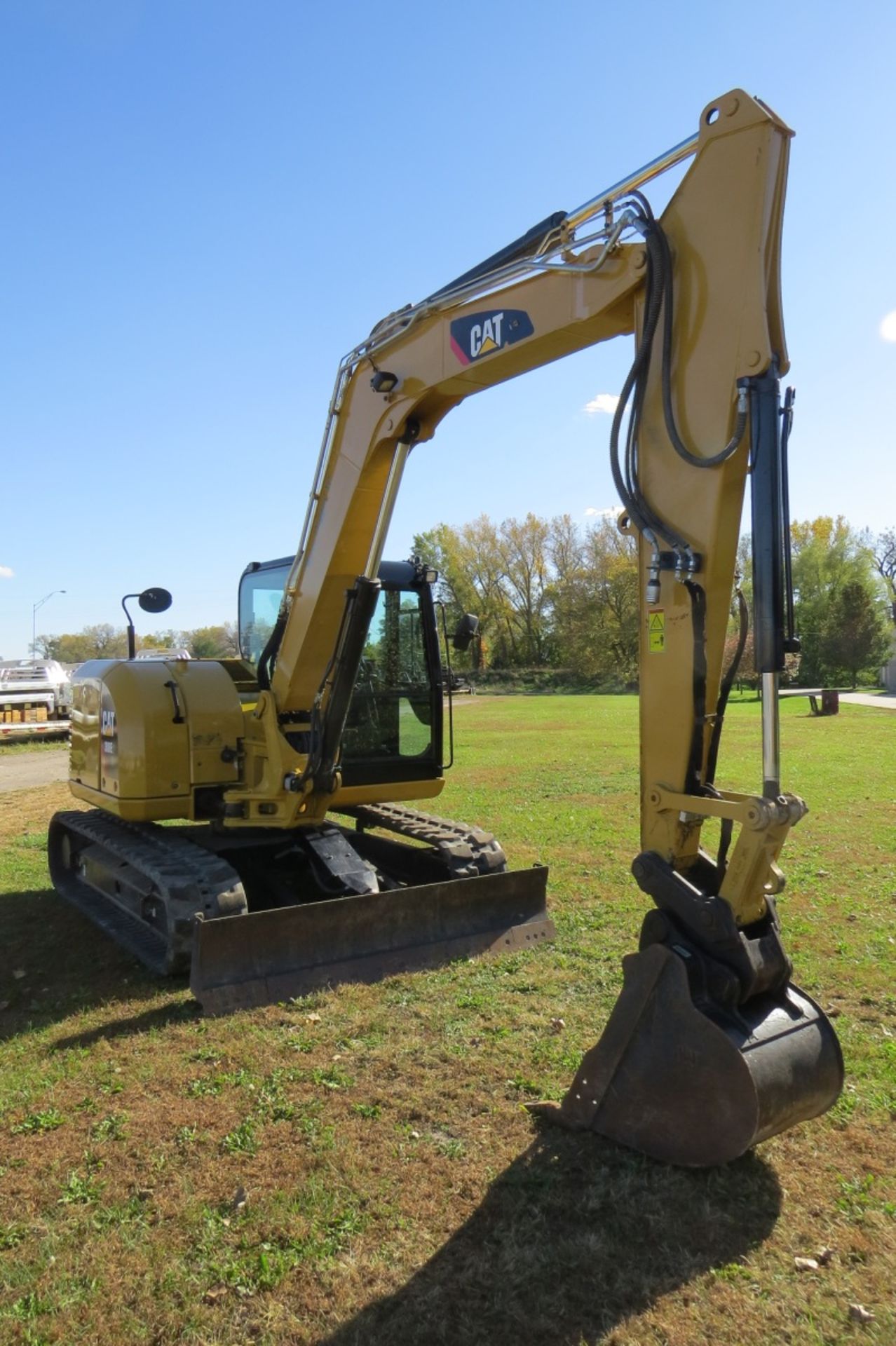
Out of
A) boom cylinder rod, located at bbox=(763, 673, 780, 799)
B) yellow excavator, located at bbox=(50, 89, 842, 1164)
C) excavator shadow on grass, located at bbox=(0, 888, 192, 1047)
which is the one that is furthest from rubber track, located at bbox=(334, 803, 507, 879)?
boom cylinder rod, located at bbox=(763, 673, 780, 799)

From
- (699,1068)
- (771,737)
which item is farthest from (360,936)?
(771,737)

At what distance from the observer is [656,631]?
423 cm

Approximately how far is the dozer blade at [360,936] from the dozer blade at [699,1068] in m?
2.33

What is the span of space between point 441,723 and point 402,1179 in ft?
14.2

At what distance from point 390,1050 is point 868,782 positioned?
38.1 feet

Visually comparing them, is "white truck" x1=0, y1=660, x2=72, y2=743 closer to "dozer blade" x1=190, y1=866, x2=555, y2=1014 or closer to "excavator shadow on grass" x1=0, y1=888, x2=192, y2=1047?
"excavator shadow on grass" x1=0, y1=888, x2=192, y2=1047

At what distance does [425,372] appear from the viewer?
226 inches

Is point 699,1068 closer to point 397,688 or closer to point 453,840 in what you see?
point 453,840

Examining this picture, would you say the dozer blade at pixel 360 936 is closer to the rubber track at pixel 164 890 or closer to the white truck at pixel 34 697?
the rubber track at pixel 164 890

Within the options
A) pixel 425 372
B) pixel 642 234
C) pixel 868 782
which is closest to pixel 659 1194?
pixel 642 234

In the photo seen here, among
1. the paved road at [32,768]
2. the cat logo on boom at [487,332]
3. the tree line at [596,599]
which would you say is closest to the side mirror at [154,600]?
the cat logo on boom at [487,332]

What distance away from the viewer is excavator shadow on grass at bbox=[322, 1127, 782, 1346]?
3.01 m

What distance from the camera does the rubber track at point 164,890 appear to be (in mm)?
6086

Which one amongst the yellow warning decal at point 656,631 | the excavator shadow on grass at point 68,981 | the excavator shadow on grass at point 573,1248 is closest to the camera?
the excavator shadow on grass at point 573,1248
